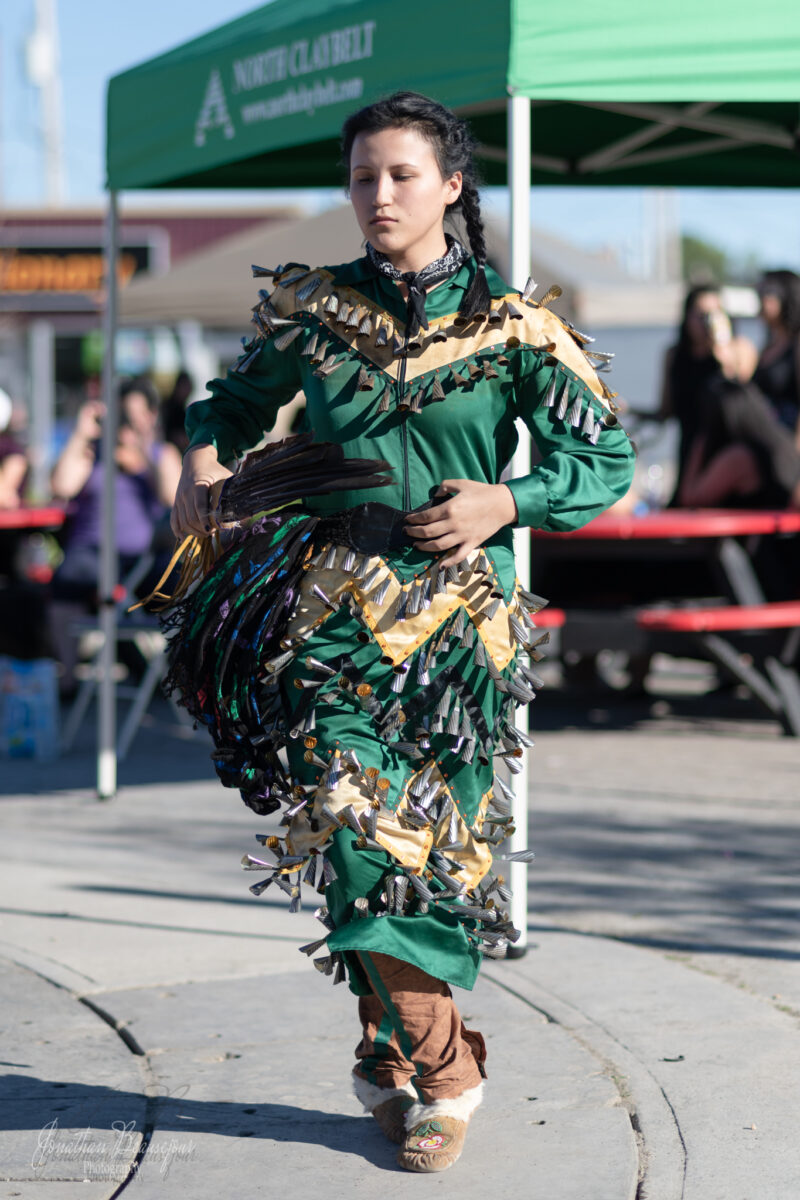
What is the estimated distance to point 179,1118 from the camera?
133 inches

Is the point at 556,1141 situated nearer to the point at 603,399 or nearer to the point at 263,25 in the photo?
the point at 603,399

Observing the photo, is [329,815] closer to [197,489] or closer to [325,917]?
[325,917]

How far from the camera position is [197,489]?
3.13m

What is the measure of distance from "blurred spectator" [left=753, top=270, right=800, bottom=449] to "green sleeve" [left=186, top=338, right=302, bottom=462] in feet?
22.1

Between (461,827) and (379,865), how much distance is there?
19 cm

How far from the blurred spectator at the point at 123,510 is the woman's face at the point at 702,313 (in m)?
3.15

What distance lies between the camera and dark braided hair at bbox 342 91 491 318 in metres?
3.04

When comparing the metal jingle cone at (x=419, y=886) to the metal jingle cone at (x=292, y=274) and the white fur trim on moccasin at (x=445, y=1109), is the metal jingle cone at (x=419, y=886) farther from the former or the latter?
the metal jingle cone at (x=292, y=274)

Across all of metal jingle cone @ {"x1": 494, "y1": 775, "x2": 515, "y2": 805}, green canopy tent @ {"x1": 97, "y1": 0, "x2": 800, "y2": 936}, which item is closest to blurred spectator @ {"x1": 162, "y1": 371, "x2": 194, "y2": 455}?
green canopy tent @ {"x1": 97, "y1": 0, "x2": 800, "y2": 936}

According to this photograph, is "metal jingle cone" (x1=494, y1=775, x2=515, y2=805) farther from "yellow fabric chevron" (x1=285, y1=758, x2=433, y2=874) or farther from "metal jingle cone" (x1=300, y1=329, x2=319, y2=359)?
"metal jingle cone" (x1=300, y1=329, x2=319, y2=359)

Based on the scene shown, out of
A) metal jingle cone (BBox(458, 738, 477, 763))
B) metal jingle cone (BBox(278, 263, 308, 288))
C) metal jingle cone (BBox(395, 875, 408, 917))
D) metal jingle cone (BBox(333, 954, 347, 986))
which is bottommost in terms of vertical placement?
metal jingle cone (BBox(333, 954, 347, 986))

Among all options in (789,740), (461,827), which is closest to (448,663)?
(461,827)

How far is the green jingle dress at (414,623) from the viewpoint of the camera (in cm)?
297

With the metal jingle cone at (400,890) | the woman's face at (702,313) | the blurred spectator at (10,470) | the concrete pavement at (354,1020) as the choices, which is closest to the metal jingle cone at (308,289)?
the metal jingle cone at (400,890)
